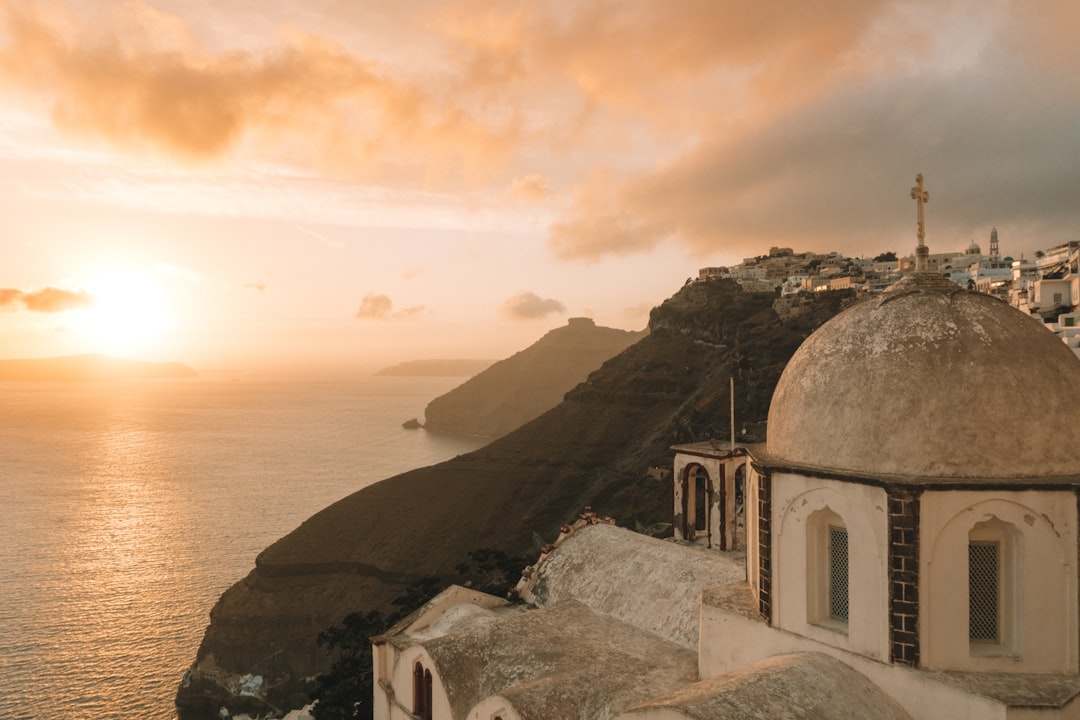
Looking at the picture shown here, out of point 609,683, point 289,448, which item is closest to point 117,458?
point 289,448

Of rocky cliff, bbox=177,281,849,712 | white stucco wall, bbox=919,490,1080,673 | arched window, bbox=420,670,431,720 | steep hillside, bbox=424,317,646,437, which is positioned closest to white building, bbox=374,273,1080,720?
white stucco wall, bbox=919,490,1080,673

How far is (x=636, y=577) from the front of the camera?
17172 millimetres

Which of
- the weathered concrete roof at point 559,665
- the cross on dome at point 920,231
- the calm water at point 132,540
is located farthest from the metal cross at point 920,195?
the calm water at point 132,540

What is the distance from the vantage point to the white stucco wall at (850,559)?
30.9 feet

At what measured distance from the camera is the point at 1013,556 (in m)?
9.31

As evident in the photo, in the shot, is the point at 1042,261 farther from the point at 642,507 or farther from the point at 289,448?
the point at 289,448

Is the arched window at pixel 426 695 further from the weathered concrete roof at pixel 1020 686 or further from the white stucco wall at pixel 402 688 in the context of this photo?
the weathered concrete roof at pixel 1020 686

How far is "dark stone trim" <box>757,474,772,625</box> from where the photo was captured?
35.6 ft

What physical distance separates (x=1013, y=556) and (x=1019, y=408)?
6.61 feet

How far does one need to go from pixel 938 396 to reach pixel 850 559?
2590 millimetres

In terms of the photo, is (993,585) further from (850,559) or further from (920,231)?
(920,231)

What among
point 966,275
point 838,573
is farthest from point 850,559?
point 966,275

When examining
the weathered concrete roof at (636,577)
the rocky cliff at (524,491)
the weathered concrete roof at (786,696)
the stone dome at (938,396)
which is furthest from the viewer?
the rocky cliff at (524,491)

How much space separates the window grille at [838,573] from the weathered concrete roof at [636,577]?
476 centimetres
